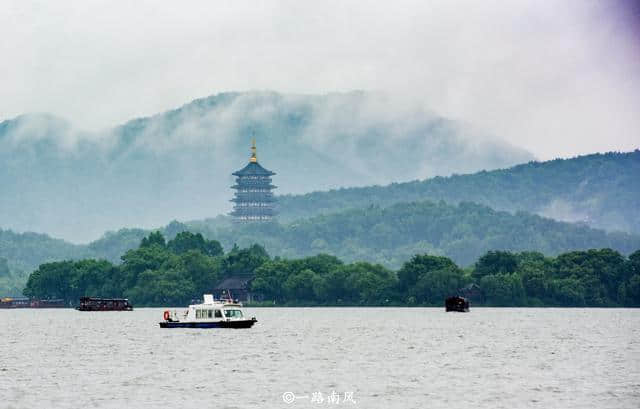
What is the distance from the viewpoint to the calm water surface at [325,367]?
75.4 m

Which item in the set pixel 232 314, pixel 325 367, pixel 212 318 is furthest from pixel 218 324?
pixel 325 367

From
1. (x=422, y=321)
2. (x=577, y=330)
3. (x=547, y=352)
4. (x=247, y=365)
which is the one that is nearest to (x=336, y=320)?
(x=422, y=321)

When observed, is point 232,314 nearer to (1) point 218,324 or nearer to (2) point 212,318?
(2) point 212,318

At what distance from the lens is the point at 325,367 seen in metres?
94.3

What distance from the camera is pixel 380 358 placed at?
336 ft

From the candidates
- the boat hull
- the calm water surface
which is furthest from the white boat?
the calm water surface

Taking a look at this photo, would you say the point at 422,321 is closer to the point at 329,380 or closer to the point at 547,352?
the point at 547,352

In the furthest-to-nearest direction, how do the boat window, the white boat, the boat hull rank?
1. the boat window
2. the white boat
3. the boat hull

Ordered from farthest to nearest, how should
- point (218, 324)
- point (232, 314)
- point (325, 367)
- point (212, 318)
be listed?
1. point (232, 314)
2. point (212, 318)
3. point (218, 324)
4. point (325, 367)

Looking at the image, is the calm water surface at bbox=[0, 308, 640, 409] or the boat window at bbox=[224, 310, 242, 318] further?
the boat window at bbox=[224, 310, 242, 318]

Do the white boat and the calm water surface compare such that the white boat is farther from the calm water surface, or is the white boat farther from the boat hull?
the calm water surface

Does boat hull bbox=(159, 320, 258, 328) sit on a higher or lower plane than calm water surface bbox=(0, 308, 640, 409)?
higher

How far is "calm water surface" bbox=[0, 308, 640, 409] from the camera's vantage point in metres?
75.4

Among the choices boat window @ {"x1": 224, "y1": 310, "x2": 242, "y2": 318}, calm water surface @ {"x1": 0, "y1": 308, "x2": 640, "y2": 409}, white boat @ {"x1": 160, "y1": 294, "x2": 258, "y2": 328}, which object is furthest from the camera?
boat window @ {"x1": 224, "y1": 310, "x2": 242, "y2": 318}
